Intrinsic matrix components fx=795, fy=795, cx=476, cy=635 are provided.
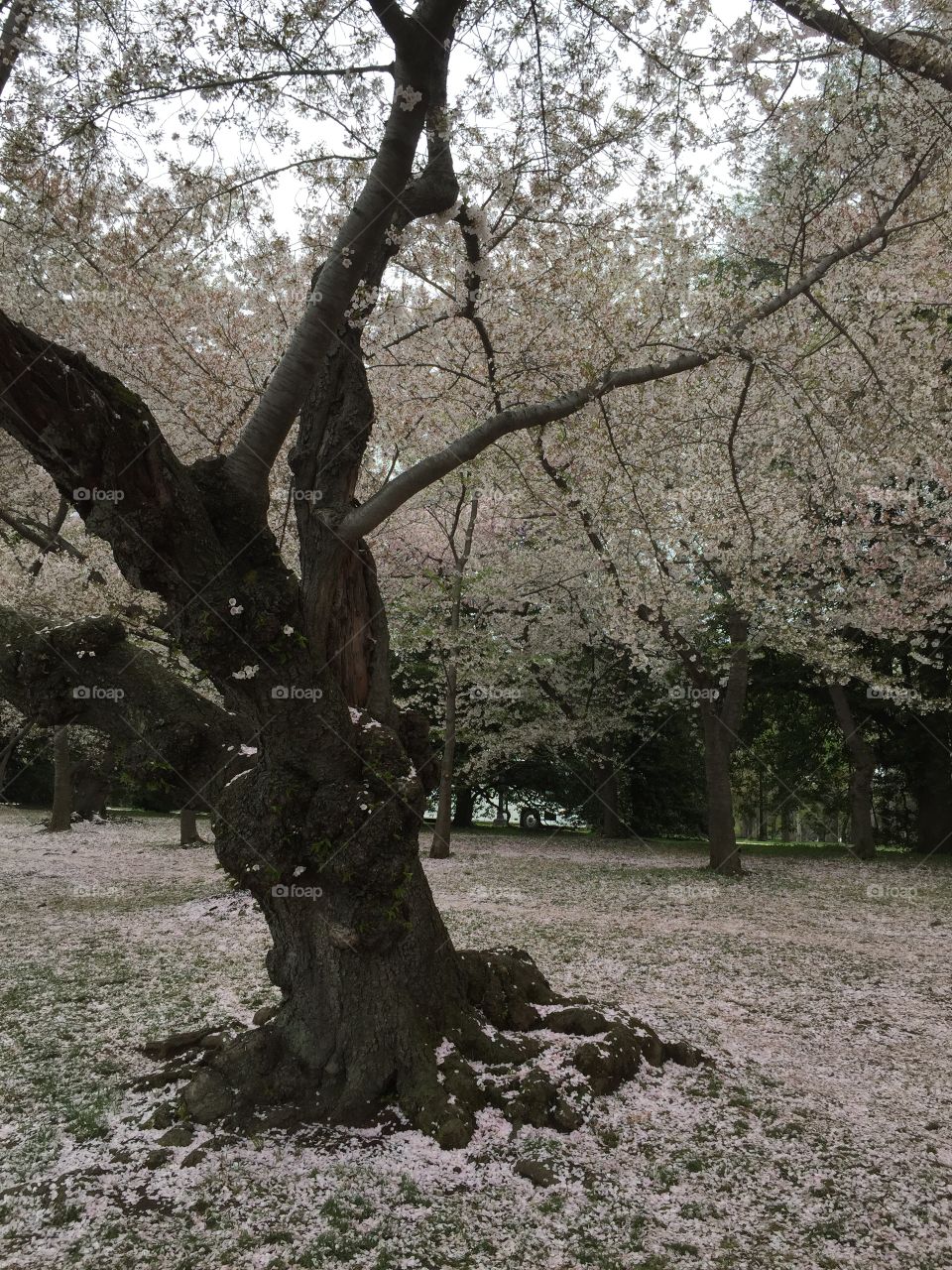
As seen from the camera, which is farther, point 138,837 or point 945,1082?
point 138,837

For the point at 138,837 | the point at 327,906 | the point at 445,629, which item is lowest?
the point at 138,837

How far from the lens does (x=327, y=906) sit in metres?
4.85

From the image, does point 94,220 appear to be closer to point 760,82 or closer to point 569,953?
point 760,82

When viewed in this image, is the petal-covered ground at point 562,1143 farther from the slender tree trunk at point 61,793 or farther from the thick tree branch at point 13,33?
the slender tree trunk at point 61,793

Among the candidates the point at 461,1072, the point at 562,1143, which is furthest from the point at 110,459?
the point at 562,1143

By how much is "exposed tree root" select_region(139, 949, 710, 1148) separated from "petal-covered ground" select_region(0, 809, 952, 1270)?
5.2 inches

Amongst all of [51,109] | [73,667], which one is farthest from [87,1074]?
[51,109]

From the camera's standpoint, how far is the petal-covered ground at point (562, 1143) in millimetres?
3609

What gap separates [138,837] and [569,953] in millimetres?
16290

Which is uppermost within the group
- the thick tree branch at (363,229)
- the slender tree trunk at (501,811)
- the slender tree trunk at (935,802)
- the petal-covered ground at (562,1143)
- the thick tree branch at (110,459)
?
the thick tree branch at (363,229)

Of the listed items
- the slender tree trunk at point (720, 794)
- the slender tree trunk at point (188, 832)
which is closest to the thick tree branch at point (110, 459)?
the slender tree trunk at point (720, 794)

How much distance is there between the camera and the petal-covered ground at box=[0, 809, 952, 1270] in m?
3.61

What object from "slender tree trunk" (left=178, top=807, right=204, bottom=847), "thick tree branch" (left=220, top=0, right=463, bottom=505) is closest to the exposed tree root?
"thick tree branch" (left=220, top=0, right=463, bottom=505)

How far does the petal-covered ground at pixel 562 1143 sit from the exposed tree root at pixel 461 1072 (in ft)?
0.43
